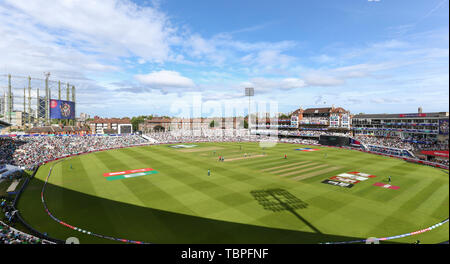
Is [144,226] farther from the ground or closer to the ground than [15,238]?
closer to the ground

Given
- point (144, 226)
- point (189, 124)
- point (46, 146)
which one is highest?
point (189, 124)

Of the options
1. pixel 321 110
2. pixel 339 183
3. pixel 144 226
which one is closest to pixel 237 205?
pixel 144 226

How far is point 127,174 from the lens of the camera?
3294 centimetres

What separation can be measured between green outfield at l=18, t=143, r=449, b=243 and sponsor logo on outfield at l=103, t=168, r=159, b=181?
160mm

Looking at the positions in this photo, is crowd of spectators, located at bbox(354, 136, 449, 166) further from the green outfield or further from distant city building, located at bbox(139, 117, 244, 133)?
distant city building, located at bbox(139, 117, 244, 133)

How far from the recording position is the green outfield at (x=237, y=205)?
53.4 feet

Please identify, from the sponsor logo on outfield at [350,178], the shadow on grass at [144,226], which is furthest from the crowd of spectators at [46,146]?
the sponsor logo on outfield at [350,178]

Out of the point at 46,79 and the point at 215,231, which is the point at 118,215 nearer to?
the point at 215,231

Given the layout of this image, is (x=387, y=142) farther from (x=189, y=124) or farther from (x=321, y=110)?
(x=189, y=124)

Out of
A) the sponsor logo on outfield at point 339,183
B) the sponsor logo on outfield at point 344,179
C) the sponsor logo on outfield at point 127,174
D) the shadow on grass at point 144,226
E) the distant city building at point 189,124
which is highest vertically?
the distant city building at point 189,124

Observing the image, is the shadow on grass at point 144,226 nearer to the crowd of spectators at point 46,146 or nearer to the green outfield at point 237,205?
the green outfield at point 237,205

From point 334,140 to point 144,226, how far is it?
65.7 m

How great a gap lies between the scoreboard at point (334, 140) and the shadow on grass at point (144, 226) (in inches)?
2267

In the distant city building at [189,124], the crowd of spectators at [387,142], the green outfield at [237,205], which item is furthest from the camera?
the distant city building at [189,124]
